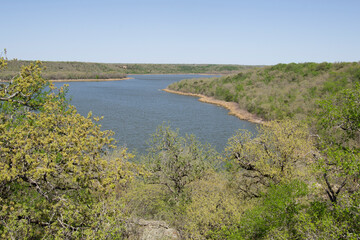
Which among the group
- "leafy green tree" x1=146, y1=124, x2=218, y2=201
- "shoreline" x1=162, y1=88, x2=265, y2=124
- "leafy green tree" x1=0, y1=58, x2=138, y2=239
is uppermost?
"leafy green tree" x1=0, y1=58, x2=138, y2=239

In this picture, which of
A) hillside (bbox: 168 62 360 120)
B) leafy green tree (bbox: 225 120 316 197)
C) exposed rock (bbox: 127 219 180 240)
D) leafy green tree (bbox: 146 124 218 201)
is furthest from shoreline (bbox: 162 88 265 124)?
exposed rock (bbox: 127 219 180 240)

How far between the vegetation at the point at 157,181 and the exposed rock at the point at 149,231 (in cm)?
67

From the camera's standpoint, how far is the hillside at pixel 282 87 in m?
66.2

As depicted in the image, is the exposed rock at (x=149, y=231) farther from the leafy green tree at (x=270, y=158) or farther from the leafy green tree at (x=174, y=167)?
the leafy green tree at (x=270, y=158)

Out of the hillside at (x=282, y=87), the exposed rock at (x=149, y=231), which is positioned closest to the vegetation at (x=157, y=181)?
the exposed rock at (x=149, y=231)

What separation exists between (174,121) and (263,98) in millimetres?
32101

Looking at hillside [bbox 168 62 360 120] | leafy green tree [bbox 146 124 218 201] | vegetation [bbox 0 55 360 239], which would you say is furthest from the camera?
hillside [bbox 168 62 360 120]

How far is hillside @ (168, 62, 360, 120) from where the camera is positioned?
66.2 meters

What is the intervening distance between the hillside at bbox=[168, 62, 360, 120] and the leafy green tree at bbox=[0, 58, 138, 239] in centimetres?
5176

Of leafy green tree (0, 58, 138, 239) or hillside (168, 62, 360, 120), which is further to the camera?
hillside (168, 62, 360, 120)

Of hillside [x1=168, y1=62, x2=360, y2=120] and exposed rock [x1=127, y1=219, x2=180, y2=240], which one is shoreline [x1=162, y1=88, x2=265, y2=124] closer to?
hillside [x1=168, y1=62, x2=360, y2=120]

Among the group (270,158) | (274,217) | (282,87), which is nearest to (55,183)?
(274,217)

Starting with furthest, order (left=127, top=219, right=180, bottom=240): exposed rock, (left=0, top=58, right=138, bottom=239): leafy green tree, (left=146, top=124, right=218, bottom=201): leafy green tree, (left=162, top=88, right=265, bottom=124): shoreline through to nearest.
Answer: (left=162, top=88, right=265, bottom=124): shoreline → (left=146, top=124, right=218, bottom=201): leafy green tree → (left=127, top=219, right=180, bottom=240): exposed rock → (left=0, top=58, right=138, bottom=239): leafy green tree

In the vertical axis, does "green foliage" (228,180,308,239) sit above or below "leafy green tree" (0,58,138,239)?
below
